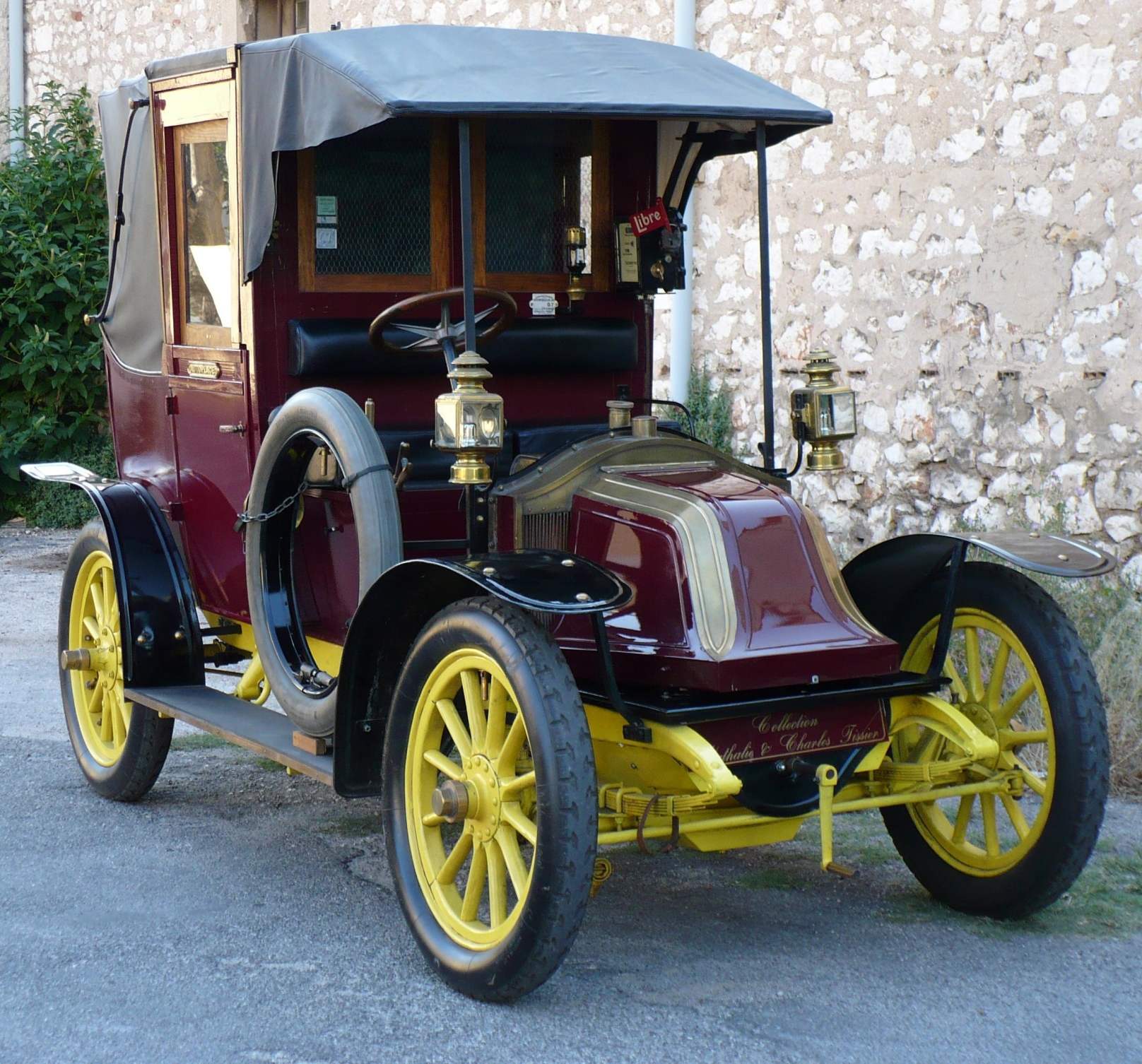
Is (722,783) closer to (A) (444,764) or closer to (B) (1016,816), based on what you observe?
(A) (444,764)

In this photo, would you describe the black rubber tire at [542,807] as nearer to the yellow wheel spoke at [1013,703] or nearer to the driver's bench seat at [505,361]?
the driver's bench seat at [505,361]

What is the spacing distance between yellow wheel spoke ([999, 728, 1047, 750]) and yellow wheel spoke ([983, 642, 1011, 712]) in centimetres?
6

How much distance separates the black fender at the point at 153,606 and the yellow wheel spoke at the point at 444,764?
1339 millimetres

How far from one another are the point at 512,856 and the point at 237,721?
3.93 feet

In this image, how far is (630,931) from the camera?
12.5ft

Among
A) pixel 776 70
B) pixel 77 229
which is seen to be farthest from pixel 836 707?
pixel 77 229

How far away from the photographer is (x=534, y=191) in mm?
4508

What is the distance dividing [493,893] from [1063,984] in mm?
1214

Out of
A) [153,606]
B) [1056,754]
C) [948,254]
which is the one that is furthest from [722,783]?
[948,254]

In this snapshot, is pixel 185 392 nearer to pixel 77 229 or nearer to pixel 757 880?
pixel 757 880

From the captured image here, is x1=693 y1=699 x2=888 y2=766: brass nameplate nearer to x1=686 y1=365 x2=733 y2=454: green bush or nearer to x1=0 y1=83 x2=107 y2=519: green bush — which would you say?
x1=686 y1=365 x2=733 y2=454: green bush

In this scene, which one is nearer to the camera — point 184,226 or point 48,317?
point 184,226

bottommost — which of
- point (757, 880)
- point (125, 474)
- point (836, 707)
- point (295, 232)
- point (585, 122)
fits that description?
point (757, 880)

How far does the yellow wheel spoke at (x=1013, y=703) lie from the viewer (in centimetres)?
376
